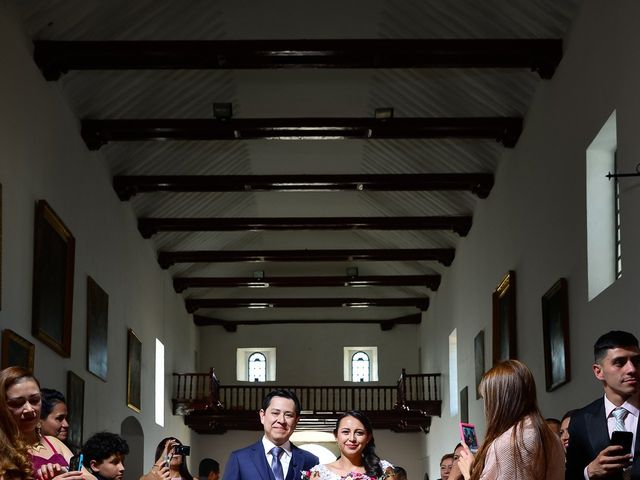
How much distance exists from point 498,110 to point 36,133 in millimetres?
7710

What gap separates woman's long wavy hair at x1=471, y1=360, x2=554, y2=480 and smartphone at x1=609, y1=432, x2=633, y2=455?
1338 mm

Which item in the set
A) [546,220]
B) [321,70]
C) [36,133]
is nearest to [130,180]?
[321,70]

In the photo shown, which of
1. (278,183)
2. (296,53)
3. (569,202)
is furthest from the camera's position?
(278,183)

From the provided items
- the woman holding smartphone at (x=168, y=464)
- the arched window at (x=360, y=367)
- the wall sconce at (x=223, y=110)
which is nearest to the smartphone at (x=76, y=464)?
the woman holding smartphone at (x=168, y=464)

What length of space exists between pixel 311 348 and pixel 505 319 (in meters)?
18.7

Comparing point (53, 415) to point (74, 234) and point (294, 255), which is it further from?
point (294, 255)

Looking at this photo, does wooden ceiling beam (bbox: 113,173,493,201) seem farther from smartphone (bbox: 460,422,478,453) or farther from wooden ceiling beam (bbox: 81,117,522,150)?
smartphone (bbox: 460,422,478,453)

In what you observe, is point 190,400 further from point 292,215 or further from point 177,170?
point 177,170

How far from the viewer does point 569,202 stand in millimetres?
15438

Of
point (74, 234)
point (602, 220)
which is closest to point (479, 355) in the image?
point (74, 234)

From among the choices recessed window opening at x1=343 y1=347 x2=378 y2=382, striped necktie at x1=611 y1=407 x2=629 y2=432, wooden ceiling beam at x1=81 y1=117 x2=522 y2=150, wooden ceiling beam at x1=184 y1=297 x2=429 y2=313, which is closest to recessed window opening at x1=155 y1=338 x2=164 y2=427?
wooden ceiling beam at x1=184 y1=297 x2=429 y2=313

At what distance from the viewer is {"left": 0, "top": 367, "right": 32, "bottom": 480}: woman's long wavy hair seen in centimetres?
531

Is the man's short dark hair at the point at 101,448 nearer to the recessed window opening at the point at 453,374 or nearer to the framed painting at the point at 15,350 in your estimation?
the framed painting at the point at 15,350

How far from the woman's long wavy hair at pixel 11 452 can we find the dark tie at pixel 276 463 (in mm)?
2257
